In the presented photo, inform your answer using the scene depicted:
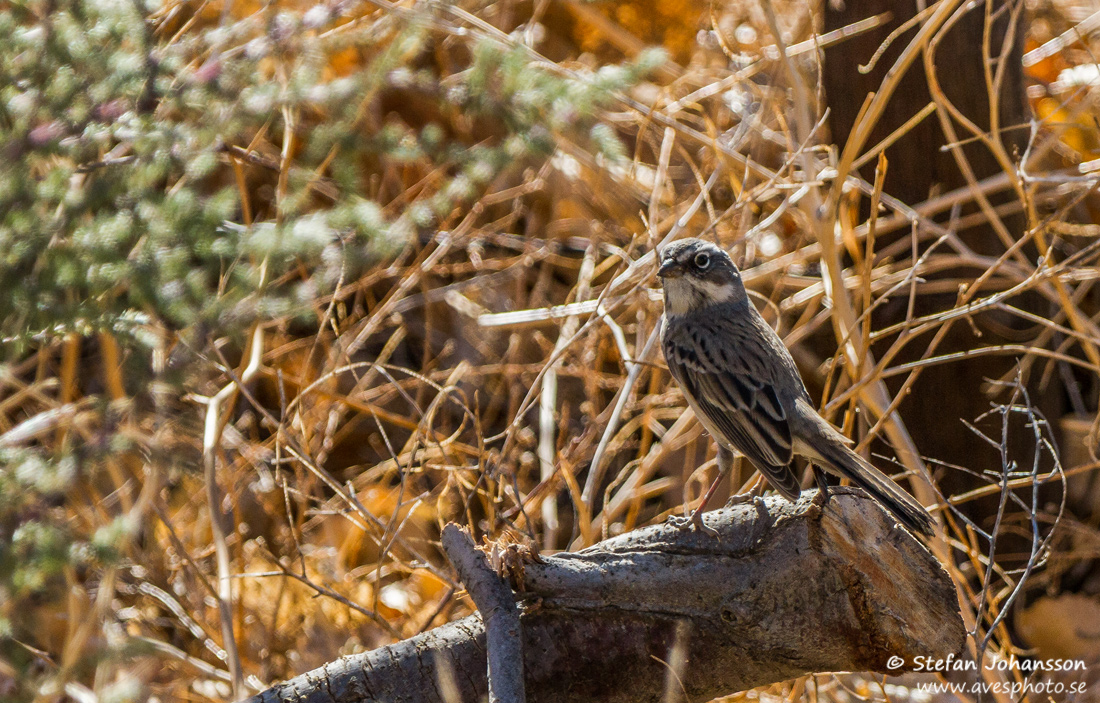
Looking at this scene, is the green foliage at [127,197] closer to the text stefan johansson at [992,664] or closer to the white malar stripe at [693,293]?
the white malar stripe at [693,293]

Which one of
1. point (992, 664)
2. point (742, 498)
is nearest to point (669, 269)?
point (742, 498)

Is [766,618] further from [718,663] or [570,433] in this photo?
[570,433]

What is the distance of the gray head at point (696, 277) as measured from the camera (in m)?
3.80

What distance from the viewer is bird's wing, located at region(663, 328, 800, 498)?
10.9ft

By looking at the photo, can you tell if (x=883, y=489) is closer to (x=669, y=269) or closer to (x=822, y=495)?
(x=822, y=495)

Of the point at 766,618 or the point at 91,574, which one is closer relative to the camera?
the point at 766,618

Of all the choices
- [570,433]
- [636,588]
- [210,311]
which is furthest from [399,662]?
[570,433]

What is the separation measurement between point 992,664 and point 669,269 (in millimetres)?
1897

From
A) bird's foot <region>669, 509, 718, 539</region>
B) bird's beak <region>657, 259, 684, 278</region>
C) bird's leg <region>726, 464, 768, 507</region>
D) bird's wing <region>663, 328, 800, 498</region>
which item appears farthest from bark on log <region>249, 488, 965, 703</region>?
bird's beak <region>657, 259, 684, 278</region>

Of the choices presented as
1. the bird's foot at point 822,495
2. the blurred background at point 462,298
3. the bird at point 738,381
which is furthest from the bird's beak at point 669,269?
the bird's foot at point 822,495

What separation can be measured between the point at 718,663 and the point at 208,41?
2.58m

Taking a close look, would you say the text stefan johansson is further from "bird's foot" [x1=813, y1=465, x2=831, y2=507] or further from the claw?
the claw

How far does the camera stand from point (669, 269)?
3.79 metres

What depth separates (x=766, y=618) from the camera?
2689 mm
